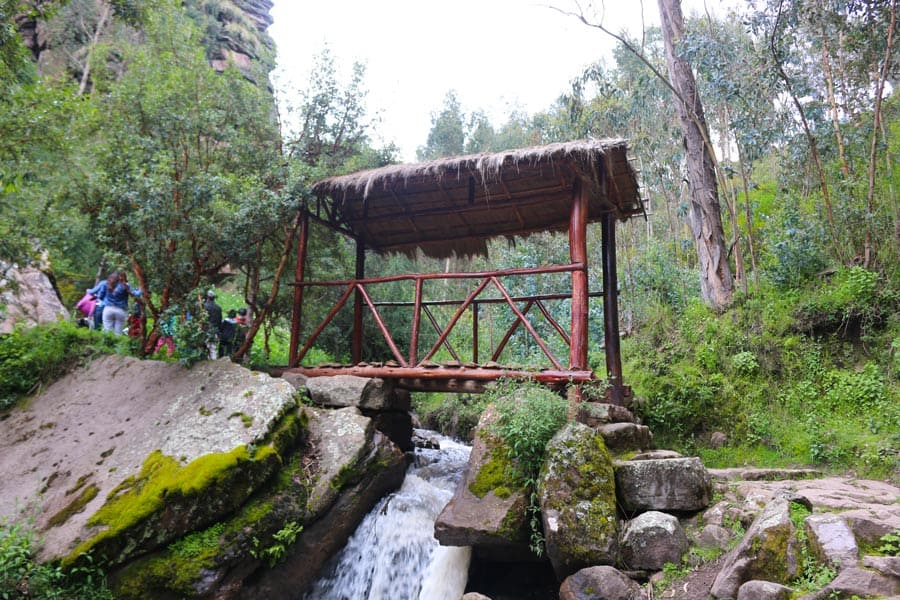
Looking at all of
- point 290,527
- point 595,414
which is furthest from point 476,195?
point 290,527

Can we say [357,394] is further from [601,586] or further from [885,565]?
[885,565]

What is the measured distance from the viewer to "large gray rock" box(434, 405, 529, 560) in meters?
4.16

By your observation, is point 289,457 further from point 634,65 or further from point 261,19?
point 261,19

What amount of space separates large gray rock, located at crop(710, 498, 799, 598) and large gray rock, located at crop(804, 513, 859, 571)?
0.10 m

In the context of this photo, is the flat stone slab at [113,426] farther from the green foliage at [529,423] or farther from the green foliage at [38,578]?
the green foliage at [529,423]

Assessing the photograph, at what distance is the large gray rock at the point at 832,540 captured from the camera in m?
2.91

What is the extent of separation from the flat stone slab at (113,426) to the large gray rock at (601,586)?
2.75 meters

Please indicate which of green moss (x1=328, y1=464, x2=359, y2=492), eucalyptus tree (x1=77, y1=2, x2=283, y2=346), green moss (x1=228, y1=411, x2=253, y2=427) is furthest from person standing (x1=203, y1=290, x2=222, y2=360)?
green moss (x1=328, y1=464, x2=359, y2=492)

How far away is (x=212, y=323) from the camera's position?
645 cm

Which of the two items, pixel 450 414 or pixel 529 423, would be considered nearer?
pixel 529 423

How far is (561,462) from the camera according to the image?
4105mm

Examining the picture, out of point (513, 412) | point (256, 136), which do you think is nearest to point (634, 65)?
point (256, 136)

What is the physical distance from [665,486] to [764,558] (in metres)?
1.02

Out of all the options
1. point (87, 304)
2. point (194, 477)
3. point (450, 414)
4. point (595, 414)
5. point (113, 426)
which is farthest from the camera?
point (450, 414)
